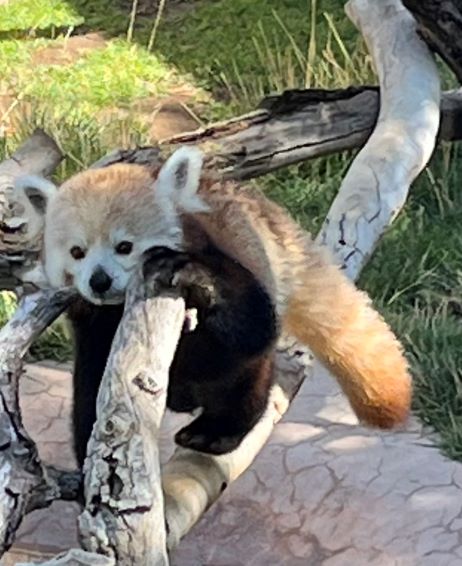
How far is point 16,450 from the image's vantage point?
2678 mm

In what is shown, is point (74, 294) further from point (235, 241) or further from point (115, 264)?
point (235, 241)

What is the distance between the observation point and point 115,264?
3080 millimetres

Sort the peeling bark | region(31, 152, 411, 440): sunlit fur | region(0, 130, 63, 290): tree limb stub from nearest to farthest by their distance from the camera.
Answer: the peeling bark
region(31, 152, 411, 440): sunlit fur
region(0, 130, 63, 290): tree limb stub

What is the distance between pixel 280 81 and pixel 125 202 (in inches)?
165

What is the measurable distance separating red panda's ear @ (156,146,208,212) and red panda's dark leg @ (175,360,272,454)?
418 millimetres

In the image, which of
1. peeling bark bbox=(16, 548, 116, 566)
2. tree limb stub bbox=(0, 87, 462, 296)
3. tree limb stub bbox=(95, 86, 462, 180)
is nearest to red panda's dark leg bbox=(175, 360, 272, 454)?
peeling bark bbox=(16, 548, 116, 566)

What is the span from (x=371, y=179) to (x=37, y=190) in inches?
65.7

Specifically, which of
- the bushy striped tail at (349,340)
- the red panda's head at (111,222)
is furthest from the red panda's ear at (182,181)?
the bushy striped tail at (349,340)

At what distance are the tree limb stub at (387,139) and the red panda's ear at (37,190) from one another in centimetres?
121

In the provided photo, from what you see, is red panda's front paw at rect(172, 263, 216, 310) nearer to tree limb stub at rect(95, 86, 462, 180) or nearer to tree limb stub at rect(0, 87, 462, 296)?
tree limb stub at rect(0, 87, 462, 296)

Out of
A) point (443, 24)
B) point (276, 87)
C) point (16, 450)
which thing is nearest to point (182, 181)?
point (16, 450)

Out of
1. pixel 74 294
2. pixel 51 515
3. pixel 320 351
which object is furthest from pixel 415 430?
pixel 74 294

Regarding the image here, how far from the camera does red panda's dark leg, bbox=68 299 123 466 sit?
3281 millimetres

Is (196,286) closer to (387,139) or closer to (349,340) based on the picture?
(349,340)
